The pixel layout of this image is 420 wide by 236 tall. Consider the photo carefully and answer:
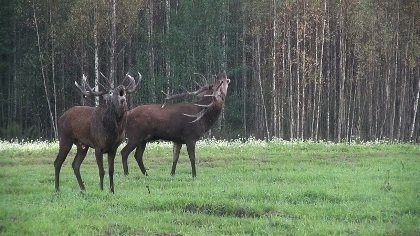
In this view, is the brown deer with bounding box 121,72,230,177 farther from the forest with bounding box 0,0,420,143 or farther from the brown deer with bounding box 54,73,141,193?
the forest with bounding box 0,0,420,143

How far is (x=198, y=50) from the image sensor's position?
143 feet

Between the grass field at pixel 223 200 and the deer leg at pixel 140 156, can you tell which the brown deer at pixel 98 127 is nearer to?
the grass field at pixel 223 200

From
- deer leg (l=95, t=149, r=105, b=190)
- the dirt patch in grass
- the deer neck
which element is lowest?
the dirt patch in grass

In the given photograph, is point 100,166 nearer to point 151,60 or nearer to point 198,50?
point 151,60

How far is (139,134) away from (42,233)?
9.40 metres

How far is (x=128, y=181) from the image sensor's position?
16.8m

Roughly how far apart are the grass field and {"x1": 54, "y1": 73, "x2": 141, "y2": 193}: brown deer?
685 millimetres

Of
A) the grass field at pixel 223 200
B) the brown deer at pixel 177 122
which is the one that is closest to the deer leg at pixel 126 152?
the brown deer at pixel 177 122

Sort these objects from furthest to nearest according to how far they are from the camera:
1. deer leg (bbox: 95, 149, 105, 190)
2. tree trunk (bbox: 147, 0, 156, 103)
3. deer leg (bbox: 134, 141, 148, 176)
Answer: tree trunk (bbox: 147, 0, 156, 103) → deer leg (bbox: 134, 141, 148, 176) → deer leg (bbox: 95, 149, 105, 190)

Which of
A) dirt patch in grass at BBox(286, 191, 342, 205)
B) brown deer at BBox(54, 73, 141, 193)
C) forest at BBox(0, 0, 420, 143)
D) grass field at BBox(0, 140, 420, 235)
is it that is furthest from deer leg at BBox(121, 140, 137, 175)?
forest at BBox(0, 0, 420, 143)

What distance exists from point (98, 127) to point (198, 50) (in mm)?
28996

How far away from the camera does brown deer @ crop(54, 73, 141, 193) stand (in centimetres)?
1451

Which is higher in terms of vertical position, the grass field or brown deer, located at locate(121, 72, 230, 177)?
brown deer, located at locate(121, 72, 230, 177)

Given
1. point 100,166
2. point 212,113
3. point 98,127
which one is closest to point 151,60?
point 212,113
